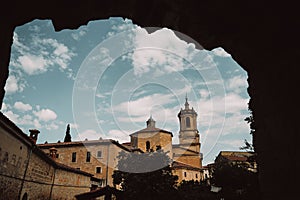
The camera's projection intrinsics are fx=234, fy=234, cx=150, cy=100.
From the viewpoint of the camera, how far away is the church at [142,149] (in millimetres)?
34428

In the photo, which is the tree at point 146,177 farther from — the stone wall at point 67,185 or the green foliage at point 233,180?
the stone wall at point 67,185

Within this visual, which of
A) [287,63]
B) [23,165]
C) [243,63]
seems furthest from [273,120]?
[23,165]

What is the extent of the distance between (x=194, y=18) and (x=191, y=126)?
51843mm

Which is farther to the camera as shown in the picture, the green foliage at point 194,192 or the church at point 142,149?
the church at point 142,149

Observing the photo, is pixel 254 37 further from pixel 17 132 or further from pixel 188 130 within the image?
pixel 188 130

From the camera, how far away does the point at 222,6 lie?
321 cm

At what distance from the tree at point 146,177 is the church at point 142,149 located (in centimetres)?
191

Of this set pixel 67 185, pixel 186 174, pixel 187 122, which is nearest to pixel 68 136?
pixel 186 174

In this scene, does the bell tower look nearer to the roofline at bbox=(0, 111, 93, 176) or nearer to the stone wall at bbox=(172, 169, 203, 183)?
the stone wall at bbox=(172, 169, 203, 183)

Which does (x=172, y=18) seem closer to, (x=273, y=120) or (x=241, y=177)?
(x=273, y=120)

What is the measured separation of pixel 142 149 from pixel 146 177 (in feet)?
107

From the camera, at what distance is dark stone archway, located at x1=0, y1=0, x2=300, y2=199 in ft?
8.64

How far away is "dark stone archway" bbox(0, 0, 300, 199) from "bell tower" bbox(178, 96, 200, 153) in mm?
49418

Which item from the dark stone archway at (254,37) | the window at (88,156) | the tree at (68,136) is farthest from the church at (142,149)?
the dark stone archway at (254,37)
